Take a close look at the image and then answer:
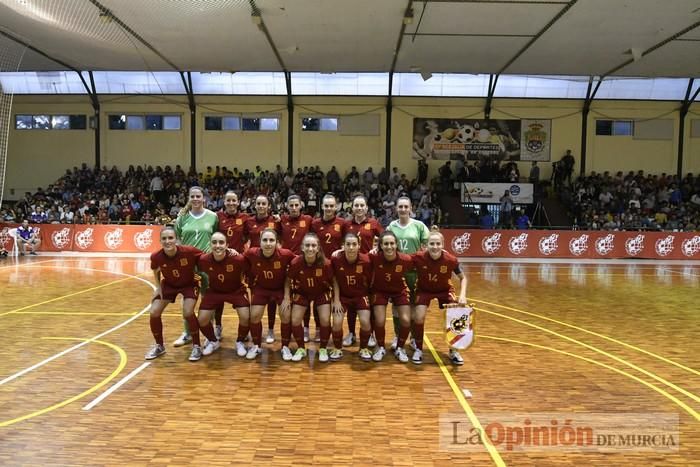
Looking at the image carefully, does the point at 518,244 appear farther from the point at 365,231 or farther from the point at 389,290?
the point at 389,290

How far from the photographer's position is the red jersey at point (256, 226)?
23.5 feet

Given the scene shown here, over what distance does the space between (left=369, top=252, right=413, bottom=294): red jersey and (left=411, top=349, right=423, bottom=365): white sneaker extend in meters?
0.80

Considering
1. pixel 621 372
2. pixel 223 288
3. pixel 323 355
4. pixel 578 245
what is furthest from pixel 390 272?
pixel 578 245

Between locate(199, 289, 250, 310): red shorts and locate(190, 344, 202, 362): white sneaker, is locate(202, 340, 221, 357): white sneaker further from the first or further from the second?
locate(199, 289, 250, 310): red shorts

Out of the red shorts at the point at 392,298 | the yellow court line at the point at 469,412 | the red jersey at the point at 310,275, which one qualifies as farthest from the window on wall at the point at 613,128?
the red jersey at the point at 310,275

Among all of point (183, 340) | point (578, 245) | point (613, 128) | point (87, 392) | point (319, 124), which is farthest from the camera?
point (613, 128)

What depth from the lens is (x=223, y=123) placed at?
82.7 ft

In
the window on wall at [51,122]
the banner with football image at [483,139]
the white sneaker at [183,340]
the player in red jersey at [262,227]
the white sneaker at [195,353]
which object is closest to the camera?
the white sneaker at [195,353]

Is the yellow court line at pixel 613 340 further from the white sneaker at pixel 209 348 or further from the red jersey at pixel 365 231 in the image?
the white sneaker at pixel 209 348

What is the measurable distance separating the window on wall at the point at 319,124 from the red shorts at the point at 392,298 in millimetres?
19691

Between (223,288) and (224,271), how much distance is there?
0.24m

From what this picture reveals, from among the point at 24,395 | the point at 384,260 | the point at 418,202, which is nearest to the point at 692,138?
the point at 418,202

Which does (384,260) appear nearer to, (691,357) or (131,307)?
(691,357)

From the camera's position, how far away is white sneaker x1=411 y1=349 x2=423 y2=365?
20.5 ft
